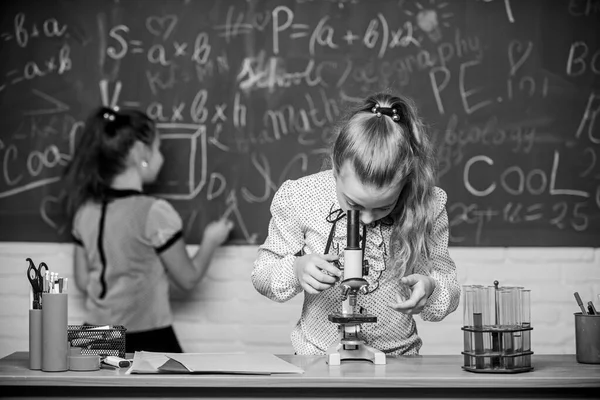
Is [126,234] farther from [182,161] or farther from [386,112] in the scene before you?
[386,112]

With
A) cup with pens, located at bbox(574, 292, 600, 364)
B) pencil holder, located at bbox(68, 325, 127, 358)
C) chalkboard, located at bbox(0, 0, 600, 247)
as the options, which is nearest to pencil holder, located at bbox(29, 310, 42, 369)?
pencil holder, located at bbox(68, 325, 127, 358)

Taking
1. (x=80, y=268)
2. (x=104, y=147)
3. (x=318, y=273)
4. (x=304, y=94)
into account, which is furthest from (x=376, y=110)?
(x=80, y=268)

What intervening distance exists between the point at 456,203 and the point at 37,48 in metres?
1.79

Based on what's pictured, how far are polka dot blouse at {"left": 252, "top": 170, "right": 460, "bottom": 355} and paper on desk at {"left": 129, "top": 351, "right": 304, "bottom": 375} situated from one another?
Result: 0.81 ft

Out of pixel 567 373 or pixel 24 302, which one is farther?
pixel 24 302

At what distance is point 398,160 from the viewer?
1.97 metres

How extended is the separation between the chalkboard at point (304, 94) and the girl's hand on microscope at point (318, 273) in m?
1.56

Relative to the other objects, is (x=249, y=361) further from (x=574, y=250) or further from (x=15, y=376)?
(x=574, y=250)

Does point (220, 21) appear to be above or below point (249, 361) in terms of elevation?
above

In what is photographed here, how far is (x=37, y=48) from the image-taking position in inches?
138

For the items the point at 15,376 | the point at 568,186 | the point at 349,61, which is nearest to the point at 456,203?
the point at 568,186

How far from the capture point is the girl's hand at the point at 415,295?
189 cm

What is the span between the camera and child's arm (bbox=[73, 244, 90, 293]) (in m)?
3.38

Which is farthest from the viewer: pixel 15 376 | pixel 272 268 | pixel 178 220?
pixel 178 220
